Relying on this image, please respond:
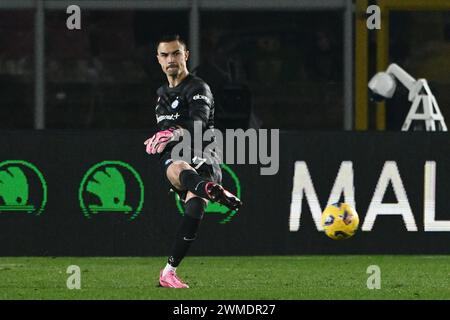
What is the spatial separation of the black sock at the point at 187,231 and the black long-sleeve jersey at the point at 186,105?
1.96 ft

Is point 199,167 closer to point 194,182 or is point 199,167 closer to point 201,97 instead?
point 194,182

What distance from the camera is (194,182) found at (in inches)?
473

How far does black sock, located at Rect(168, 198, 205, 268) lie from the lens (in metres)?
12.1

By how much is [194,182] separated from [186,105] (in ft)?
2.16

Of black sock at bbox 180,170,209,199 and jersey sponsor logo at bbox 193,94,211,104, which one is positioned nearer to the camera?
black sock at bbox 180,170,209,199

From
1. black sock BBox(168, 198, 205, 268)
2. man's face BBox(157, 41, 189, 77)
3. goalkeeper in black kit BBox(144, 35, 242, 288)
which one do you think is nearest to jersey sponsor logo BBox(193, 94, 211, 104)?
goalkeeper in black kit BBox(144, 35, 242, 288)

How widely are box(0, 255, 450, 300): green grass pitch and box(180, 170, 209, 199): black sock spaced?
76cm

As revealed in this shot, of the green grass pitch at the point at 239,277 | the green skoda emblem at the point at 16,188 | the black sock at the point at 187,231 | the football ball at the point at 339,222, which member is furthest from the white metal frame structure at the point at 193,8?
the black sock at the point at 187,231

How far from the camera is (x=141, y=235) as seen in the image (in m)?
15.3

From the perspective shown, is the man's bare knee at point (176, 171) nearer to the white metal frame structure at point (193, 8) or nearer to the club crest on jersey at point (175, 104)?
the club crest on jersey at point (175, 104)

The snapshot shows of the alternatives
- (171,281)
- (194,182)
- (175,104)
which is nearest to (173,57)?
(175,104)

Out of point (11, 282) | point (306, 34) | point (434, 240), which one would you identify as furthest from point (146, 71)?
point (11, 282)

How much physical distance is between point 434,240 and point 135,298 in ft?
16.2

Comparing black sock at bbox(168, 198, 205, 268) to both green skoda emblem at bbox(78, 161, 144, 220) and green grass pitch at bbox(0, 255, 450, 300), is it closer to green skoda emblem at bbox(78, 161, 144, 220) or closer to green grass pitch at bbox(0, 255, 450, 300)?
green grass pitch at bbox(0, 255, 450, 300)
